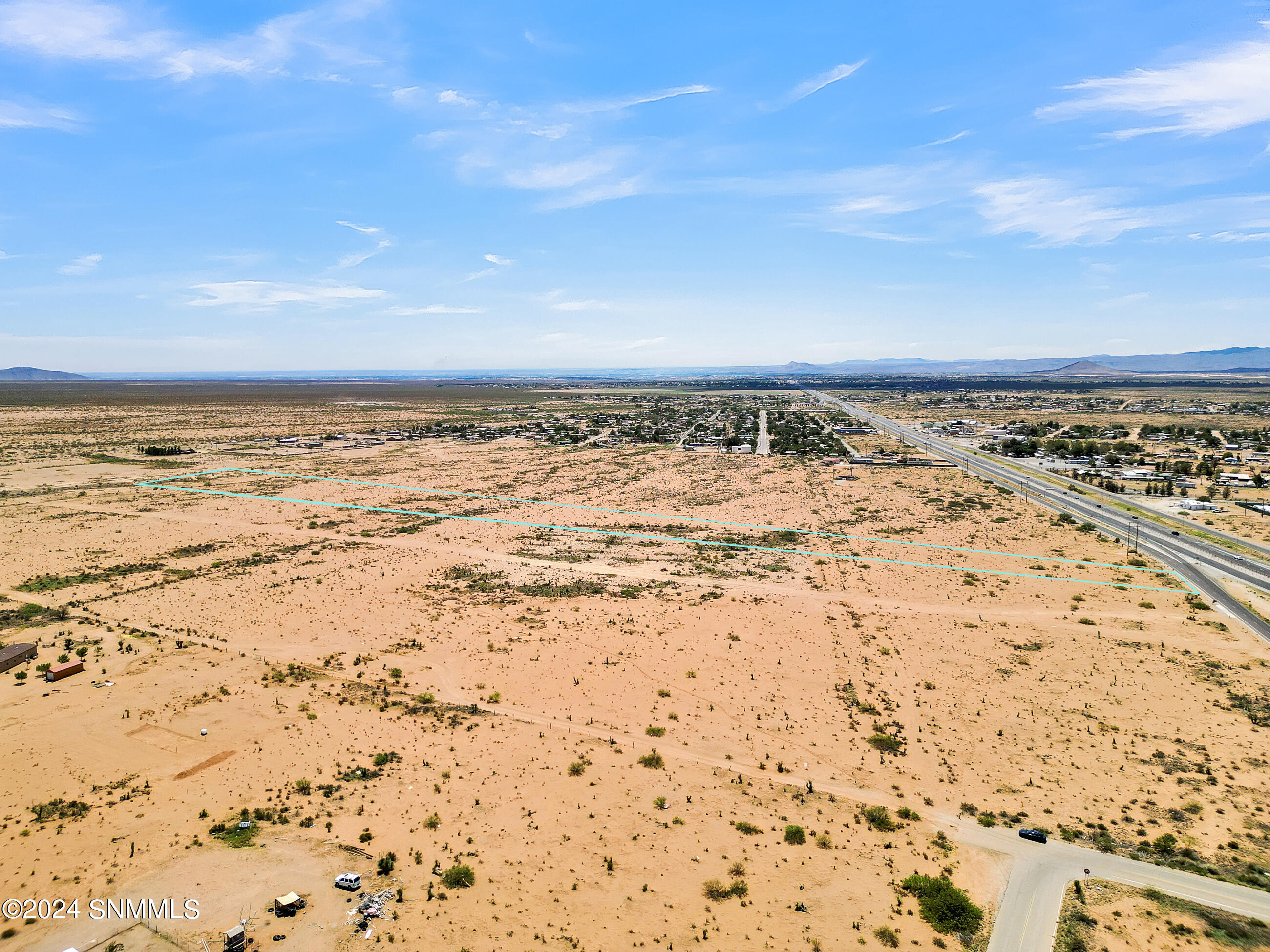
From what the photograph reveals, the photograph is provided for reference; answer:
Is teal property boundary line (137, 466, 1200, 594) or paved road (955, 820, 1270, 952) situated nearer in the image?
paved road (955, 820, 1270, 952)

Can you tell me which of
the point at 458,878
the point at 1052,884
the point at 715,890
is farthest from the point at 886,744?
the point at 458,878

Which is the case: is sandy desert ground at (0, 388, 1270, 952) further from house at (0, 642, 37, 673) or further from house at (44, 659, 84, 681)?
house at (0, 642, 37, 673)

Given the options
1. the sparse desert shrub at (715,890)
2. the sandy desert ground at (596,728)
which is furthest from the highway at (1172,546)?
the sparse desert shrub at (715,890)

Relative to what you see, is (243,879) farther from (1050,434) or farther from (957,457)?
(1050,434)

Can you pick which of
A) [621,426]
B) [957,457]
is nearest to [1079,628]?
[957,457]

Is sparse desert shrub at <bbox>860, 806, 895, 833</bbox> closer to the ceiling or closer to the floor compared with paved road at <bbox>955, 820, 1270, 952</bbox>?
closer to the ceiling

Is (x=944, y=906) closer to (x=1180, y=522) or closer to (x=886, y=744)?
(x=886, y=744)

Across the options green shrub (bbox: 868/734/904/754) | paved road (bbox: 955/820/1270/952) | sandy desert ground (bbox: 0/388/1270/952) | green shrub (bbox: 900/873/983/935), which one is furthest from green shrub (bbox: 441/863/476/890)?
green shrub (bbox: 868/734/904/754)
